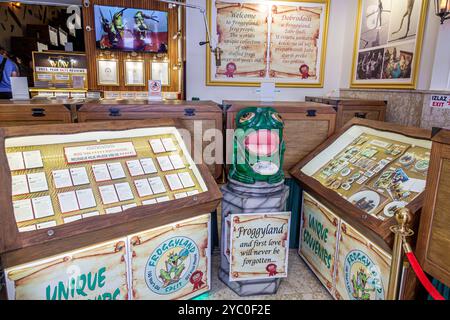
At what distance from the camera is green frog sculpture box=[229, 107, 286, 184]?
6.72 feet

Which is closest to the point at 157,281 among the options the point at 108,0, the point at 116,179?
the point at 116,179

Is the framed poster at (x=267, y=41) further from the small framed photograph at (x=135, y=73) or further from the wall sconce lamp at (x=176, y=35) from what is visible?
the small framed photograph at (x=135, y=73)

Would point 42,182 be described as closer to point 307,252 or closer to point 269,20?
point 307,252

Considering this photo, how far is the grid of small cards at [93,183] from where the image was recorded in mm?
1359

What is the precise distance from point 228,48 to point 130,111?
195 cm

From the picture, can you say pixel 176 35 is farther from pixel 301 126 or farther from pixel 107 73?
pixel 301 126

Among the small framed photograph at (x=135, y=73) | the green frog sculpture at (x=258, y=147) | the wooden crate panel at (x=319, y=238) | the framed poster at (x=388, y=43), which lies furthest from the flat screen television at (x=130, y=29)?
the wooden crate panel at (x=319, y=238)

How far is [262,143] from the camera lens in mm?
2082

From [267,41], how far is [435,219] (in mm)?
3084

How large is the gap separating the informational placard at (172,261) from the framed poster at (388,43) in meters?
2.43

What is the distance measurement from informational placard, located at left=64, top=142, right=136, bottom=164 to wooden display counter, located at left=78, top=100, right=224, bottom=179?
1.58 ft

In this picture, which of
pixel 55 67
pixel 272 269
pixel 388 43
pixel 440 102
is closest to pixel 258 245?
pixel 272 269

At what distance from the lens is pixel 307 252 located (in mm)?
2385

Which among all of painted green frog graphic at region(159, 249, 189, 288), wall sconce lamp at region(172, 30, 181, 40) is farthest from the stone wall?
wall sconce lamp at region(172, 30, 181, 40)
